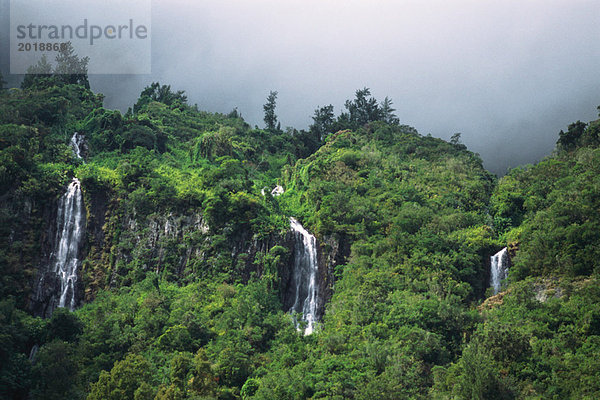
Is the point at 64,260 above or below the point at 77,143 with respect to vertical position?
below

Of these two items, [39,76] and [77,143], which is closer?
[77,143]

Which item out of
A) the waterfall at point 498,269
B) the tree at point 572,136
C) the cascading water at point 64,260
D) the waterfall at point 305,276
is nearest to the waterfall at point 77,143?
the cascading water at point 64,260

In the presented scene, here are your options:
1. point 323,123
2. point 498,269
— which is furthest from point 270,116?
point 498,269

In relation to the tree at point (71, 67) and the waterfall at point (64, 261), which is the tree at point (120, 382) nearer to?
the waterfall at point (64, 261)

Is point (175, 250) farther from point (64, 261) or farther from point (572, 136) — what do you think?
point (572, 136)

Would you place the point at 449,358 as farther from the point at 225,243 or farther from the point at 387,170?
the point at 387,170

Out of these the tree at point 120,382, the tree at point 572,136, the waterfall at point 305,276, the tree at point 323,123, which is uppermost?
the tree at point 323,123

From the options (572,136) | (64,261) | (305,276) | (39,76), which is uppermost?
(39,76)

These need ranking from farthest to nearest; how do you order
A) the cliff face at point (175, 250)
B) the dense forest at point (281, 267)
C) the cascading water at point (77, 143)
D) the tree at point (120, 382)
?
1. the cascading water at point (77, 143)
2. the cliff face at point (175, 250)
3. the dense forest at point (281, 267)
4. the tree at point (120, 382)

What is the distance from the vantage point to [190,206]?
49375mm

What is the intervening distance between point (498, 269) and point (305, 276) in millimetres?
14746

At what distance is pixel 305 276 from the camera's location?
4656cm

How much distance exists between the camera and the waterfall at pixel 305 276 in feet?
147

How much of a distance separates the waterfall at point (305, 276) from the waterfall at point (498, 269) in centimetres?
1332
